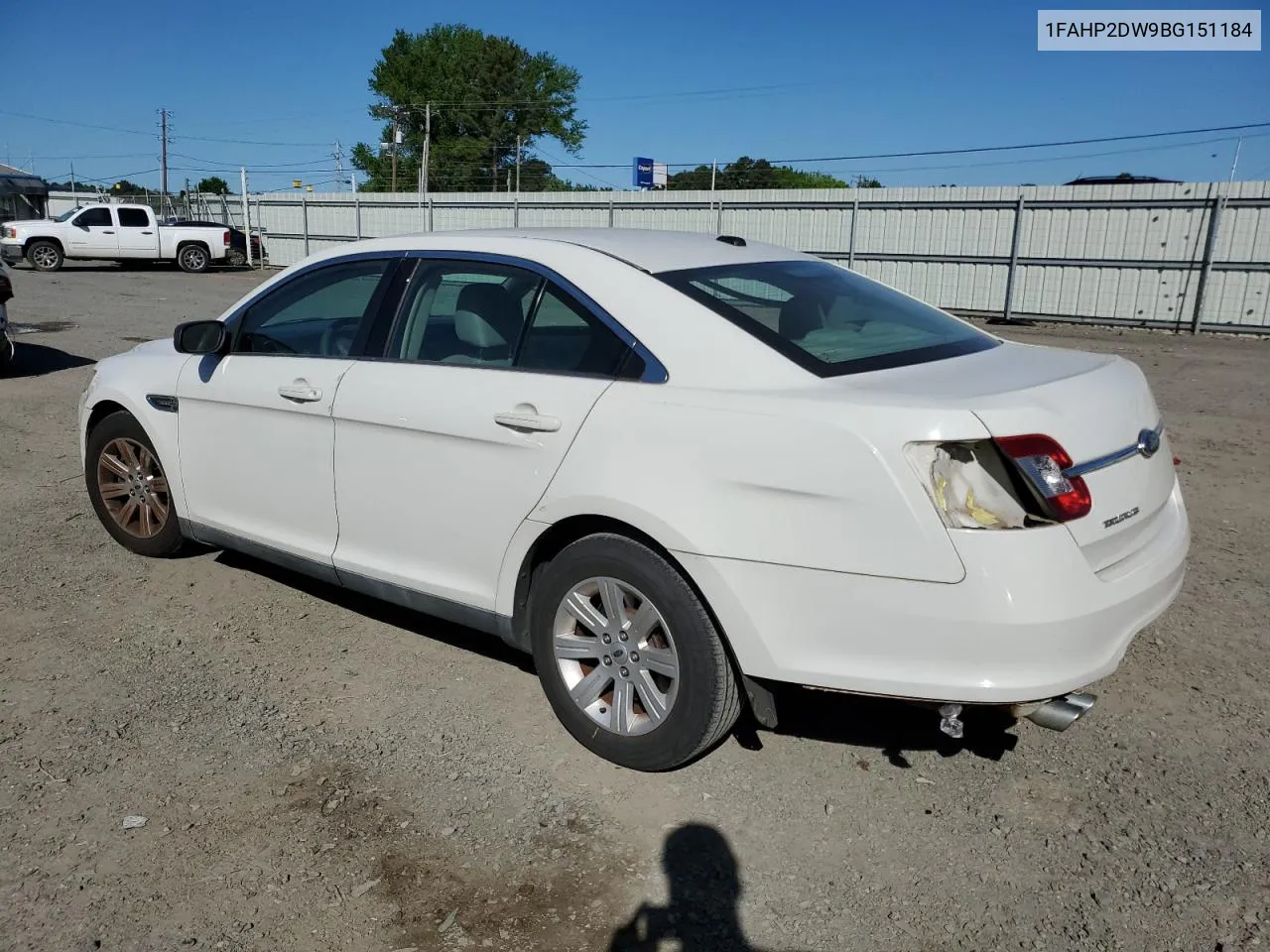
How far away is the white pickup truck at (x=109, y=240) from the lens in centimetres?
2759

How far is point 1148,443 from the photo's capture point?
304 centimetres

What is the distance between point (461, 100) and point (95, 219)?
1952 inches

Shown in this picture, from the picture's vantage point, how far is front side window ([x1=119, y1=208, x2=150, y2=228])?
28641 millimetres

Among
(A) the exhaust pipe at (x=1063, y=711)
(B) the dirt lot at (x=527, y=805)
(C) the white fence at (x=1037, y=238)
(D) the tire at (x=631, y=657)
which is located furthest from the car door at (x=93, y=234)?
(A) the exhaust pipe at (x=1063, y=711)

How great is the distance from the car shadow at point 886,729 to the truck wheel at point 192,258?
30006mm

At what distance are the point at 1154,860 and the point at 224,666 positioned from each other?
3.28 m

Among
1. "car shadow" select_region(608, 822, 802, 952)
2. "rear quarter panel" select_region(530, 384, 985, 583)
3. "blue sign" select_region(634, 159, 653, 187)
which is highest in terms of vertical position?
"blue sign" select_region(634, 159, 653, 187)

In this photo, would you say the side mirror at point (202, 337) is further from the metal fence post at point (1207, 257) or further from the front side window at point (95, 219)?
the front side window at point (95, 219)

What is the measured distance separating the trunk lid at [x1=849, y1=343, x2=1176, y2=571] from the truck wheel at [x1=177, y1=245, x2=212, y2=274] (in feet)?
99.6

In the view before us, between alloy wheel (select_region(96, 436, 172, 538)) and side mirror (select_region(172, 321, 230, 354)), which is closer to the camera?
side mirror (select_region(172, 321, 230, 354))

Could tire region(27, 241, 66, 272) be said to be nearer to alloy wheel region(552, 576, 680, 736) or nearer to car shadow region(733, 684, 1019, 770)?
alloy wheel region(552, 576, 680, 736)

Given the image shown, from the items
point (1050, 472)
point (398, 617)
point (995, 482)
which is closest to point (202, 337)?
point (398, 617)

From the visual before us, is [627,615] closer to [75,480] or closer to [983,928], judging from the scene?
[983,928]

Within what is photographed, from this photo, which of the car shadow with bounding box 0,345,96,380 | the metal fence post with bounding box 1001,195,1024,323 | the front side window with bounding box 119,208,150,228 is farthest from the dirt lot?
the front side window with bounding box 119,208,150,228
